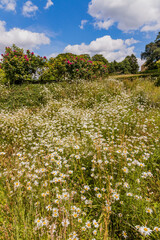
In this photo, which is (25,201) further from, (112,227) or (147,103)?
(147,103)

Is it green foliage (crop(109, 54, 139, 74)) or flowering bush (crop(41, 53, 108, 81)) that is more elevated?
green foliage (crop(109, 54, 139, 74))

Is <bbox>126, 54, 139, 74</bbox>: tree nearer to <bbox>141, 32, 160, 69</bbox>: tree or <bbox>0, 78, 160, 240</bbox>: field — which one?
<bbox>141, 32, 160, 69</bbox>: tree

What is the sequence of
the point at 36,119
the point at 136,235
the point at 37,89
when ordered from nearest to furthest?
the point at 136,235, the point at 36,119, the point at 37,89

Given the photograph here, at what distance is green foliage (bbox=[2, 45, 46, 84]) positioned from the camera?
30.0 feet

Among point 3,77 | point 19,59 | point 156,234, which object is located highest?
point 19,59

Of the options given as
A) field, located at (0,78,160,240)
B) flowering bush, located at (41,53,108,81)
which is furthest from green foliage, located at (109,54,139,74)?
field, located at (0,78,160,240)

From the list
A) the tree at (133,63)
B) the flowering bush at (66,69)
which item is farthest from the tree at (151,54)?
the flowering bush at (66,69)

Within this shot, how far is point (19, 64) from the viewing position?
29.9 feet

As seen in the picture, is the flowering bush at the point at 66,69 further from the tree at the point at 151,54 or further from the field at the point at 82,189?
the tree at the point at 151,54

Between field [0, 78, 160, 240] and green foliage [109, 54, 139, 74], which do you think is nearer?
field [0, 78, 160, 240]

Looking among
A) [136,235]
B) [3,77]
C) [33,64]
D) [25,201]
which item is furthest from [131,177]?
[3,77]

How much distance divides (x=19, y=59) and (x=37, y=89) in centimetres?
284

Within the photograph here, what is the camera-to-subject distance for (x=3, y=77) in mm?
10289

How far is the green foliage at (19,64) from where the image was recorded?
915 cm
